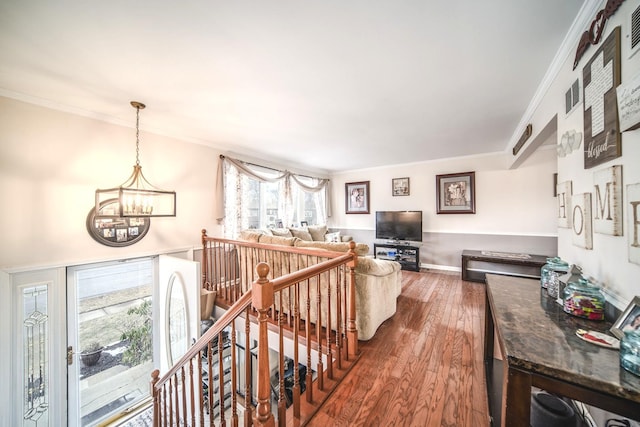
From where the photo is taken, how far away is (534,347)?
0.88 m

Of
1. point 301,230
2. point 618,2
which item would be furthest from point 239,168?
point 618,2

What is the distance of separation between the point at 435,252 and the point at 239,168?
15.0ft

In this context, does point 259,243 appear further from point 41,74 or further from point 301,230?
point 41,74

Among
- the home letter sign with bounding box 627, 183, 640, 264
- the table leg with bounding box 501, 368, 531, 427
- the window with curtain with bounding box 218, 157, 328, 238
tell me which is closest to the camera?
the table leg with bounding box 501, 368, 531, 427

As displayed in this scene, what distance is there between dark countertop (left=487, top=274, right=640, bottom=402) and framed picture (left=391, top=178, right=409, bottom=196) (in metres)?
4.42

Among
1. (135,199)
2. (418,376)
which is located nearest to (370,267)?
(418,376)

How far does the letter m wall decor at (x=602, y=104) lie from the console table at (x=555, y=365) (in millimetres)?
850

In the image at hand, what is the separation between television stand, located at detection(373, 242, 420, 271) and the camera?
5092mm

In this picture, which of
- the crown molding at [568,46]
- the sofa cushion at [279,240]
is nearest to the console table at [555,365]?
the crown molding at [568,46]

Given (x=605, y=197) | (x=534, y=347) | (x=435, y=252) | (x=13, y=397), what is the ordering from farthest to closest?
(x=435, y=252), (x=13, y=397), (x=605, y=197), (x=534, y=347)

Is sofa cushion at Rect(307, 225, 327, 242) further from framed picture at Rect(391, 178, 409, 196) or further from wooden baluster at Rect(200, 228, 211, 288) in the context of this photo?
wooden baluster at Rect(200, 228, 211, 288)

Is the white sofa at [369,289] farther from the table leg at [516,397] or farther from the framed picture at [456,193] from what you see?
the framed picture at [456,193]

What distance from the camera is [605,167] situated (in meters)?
1.19

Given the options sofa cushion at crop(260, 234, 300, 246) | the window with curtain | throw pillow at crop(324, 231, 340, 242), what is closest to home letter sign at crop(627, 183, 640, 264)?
sofa cushion at crop(260, 234, 300, 246)
